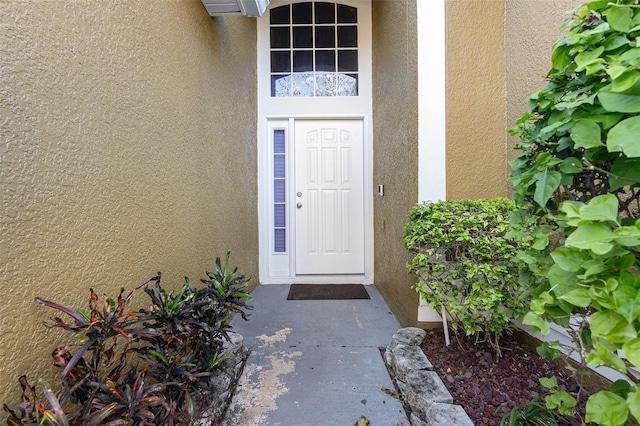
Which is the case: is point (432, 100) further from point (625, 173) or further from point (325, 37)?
point (325, 37)

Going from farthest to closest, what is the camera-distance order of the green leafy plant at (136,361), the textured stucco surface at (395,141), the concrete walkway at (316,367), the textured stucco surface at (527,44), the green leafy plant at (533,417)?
the textured stucco surface at (395,141) < the textured stucco surface at (527,44) < the concrete walkway at (316,367) < the green leafy plant at (533,417) < the green leafy plant at (136,361)

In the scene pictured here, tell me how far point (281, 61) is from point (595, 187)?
3750 millimetres

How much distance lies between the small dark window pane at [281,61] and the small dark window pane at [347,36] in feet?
2.36

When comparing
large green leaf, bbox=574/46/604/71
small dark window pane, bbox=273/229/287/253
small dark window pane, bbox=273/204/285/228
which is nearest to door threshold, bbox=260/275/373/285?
small dark window pane, bbox=273/229/287/253

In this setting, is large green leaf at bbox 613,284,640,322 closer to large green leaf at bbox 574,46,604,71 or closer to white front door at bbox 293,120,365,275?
large green leaf at bbox 574,46,604,71

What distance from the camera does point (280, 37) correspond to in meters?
3.79

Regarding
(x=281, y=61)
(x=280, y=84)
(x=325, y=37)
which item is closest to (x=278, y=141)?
(x=280, y=84)

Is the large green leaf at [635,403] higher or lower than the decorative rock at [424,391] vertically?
higher

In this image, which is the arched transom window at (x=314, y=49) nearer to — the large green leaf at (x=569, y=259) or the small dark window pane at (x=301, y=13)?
the small dark window pane at (x=301, y=13)

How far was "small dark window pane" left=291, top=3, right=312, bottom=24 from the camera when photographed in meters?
3.78

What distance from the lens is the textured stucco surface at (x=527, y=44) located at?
181 cm

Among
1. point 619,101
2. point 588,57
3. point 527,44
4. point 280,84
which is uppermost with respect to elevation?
point 280,84

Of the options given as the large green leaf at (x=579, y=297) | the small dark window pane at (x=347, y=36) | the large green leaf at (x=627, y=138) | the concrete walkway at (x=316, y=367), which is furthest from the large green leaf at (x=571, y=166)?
the small dark window pane at (x=347, y=36)

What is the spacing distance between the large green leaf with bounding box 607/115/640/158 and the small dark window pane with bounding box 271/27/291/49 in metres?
3.94
